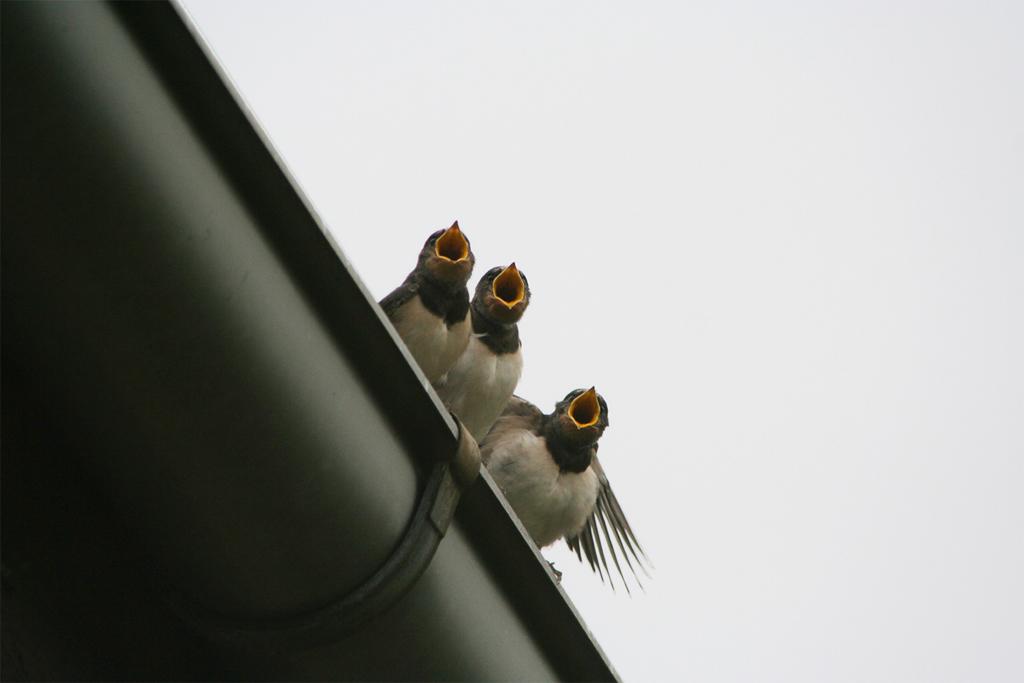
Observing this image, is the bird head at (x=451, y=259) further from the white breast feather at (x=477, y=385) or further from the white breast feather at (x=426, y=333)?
the white breast feather at (x=477, y=385)

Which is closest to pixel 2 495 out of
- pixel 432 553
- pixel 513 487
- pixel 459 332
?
pixel 432 553

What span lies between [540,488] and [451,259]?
1110 millimetres

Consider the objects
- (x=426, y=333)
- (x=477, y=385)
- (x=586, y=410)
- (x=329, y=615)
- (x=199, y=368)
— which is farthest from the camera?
(x=586, y=410)

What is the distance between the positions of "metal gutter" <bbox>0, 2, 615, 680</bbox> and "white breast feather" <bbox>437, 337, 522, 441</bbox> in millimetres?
2745

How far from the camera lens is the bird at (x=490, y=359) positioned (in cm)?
451

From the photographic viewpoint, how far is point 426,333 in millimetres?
4262

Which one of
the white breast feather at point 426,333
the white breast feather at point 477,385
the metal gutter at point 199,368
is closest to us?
the metal gutter at point 199,368

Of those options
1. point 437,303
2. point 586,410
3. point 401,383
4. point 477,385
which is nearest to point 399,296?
point 437,303

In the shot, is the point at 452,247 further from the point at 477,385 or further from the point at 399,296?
the point at 477,385

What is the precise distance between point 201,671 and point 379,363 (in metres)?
0.53

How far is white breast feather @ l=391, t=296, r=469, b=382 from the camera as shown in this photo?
423 centimetres

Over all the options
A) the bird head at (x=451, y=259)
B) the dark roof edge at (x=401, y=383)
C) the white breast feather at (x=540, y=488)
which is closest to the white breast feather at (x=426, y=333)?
the bird head at (x=451, y=259)

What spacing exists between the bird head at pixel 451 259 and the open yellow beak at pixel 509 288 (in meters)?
0.38

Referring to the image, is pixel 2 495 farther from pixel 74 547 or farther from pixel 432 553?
pixel 432 553
